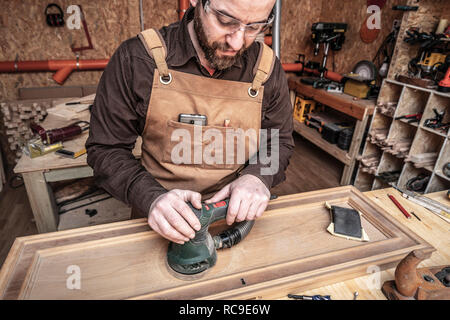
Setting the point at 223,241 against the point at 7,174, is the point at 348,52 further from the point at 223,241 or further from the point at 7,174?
the point at 7,174

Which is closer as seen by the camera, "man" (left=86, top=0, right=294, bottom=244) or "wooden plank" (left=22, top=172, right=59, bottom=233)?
"man" (left=86, top=0, right=294, bottom=244)

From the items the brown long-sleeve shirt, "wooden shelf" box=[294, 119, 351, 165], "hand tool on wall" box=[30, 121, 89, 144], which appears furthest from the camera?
"wooden shelf" box=[294, 119, 351, 165]

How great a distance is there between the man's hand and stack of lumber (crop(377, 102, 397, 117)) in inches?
89.5

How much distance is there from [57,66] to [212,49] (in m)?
Result: 3.30

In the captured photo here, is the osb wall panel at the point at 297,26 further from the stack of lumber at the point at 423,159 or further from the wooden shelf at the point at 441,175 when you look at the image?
the wooden shelf at the point at 441,175

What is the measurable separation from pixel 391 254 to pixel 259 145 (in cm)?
67

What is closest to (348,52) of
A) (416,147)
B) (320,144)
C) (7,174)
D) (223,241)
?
(320,144)

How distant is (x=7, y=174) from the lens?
3.64 meters

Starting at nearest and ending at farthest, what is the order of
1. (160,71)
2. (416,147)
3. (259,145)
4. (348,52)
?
(160,71)
(259,145)
(416,147)
(348,52)

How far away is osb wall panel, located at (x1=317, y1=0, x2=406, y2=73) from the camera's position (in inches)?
128

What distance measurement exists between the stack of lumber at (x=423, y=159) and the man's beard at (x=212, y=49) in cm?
213

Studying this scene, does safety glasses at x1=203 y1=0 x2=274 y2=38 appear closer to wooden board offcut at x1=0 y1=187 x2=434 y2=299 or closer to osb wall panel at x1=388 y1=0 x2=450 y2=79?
wooden board offcut at x1=0 y1=187 x2=434 y2=299

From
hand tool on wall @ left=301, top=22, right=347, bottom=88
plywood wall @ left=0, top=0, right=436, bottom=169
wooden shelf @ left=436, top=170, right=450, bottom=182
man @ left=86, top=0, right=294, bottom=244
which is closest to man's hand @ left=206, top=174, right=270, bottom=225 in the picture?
man @ left=86, top=0, right=294, bottom=244

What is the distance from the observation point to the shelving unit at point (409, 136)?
236cm
